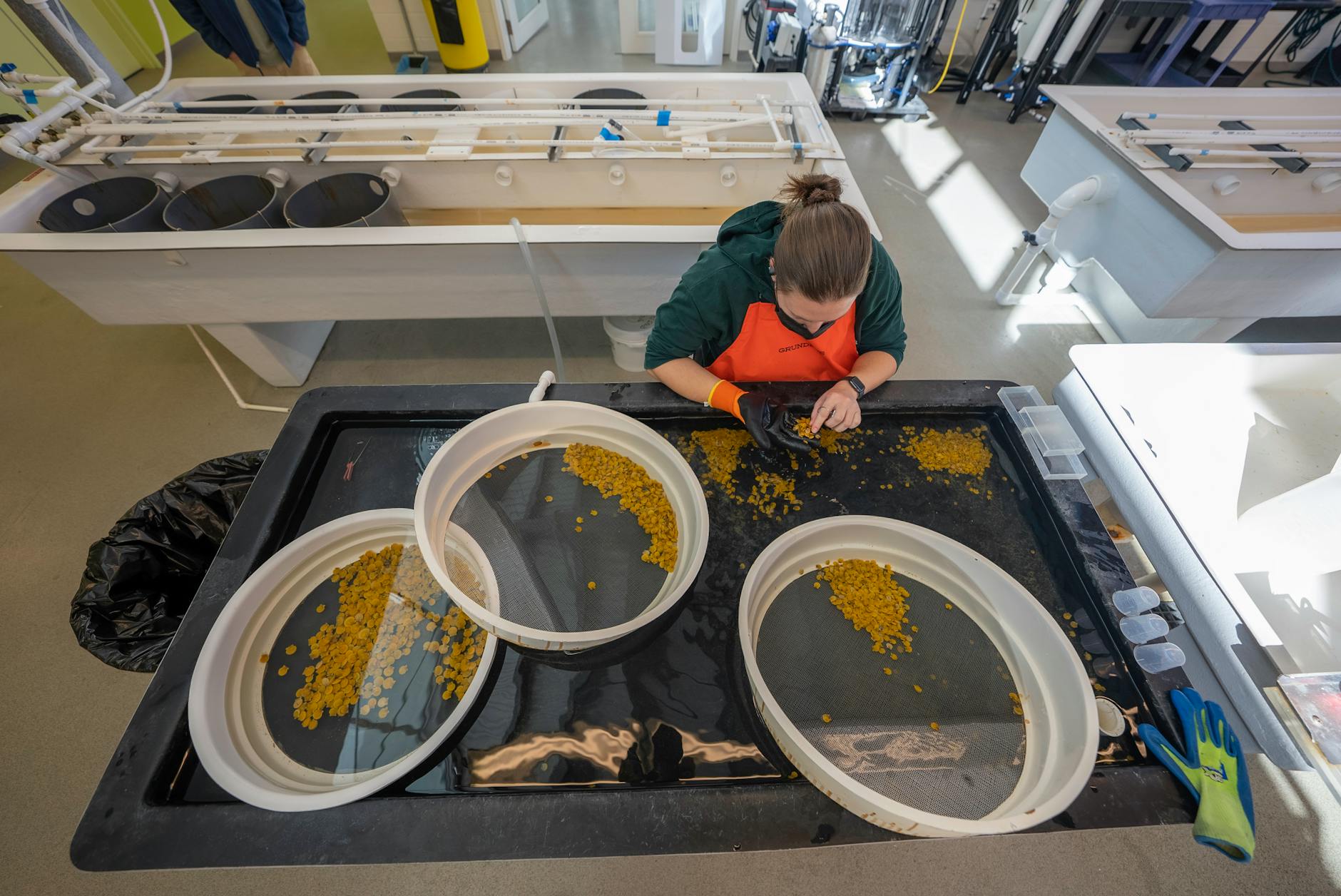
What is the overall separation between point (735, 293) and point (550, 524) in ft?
1.92

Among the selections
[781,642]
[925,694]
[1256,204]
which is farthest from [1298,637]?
[1256,204]

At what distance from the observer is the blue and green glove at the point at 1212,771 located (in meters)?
0.59

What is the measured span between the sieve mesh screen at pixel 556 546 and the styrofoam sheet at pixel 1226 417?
1.06 meters

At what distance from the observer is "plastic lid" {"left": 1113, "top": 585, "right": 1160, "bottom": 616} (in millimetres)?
755

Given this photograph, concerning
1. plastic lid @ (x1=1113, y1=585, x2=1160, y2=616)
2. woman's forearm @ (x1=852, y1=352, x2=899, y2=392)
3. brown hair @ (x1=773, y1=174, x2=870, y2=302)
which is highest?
brown hair @ (x1=773, y1=174, x2=870, y2=302)

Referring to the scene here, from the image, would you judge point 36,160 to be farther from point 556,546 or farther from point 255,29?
point 556,546

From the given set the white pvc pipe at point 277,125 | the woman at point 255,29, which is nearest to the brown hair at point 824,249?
the white pvc pipe at point 277,125

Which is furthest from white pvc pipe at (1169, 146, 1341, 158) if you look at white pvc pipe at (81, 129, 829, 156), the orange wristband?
the orange wristband

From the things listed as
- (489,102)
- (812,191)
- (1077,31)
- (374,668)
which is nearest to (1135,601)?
(812,191)

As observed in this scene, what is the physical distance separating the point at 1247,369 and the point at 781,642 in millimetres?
1491

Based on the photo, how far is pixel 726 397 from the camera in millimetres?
964

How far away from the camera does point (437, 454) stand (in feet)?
2.60

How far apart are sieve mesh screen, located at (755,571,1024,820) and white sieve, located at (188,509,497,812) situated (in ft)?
1.41

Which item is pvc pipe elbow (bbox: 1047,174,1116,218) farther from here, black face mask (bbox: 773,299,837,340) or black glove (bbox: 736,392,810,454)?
black glove (bbox: 736,392,810,454)
